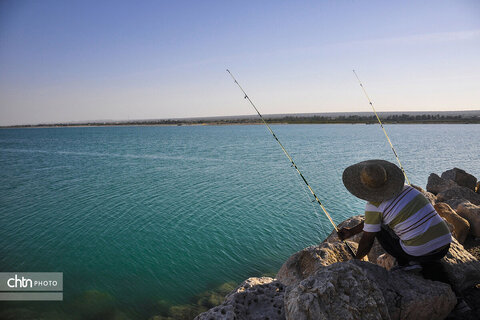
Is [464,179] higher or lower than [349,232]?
lower

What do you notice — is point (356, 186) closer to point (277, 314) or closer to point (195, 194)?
point (277, 314)

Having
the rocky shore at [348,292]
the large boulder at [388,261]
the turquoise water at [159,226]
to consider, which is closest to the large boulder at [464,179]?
the turquoise water at [159,226]

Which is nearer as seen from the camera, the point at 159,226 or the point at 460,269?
the point at 460,269

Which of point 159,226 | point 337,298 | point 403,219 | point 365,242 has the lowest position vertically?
point 337,298

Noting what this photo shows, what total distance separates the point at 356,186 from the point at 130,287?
282 inches

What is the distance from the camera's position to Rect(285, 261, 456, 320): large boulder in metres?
2.96

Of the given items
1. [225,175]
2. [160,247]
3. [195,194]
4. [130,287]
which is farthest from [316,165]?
[130,287]

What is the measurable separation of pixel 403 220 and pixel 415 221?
0.43ft

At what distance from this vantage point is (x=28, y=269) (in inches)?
367

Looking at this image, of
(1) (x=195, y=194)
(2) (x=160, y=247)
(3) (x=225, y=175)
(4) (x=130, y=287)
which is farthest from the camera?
(3) (x=225, y=175)

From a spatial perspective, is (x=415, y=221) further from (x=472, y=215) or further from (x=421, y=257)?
(x=472, y=215)

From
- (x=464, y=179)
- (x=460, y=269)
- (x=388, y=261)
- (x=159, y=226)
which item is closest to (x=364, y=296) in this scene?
(x=388, y=261)

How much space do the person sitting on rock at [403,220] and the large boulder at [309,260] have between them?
0.80 meters

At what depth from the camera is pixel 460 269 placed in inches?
164
